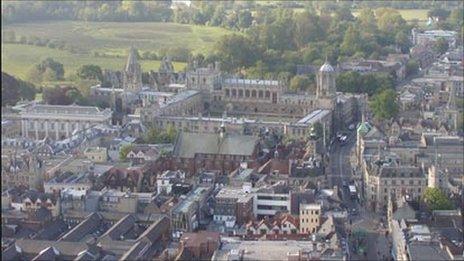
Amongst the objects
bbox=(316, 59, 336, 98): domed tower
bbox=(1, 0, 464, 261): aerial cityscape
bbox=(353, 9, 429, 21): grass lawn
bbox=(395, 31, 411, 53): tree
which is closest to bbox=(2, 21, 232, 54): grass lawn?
bbox=(1, 0, 464, 261): aerial cityscape

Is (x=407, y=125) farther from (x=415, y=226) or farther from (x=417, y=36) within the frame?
(x=417, y=36)

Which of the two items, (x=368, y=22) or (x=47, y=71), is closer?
(x=47, y=71)

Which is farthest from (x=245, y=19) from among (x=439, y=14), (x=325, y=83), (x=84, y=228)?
(x=84, y=228)

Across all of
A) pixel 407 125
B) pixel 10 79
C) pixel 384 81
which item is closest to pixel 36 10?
pixel 10 79

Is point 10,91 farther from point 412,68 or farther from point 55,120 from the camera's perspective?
point 412,68

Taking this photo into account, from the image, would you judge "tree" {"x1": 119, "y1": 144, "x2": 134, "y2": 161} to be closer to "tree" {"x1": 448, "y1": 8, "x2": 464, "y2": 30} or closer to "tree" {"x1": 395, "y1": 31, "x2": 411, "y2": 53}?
"tree" {"x1": 395, "y1": 31, "x2": 411, "y2": 53}
